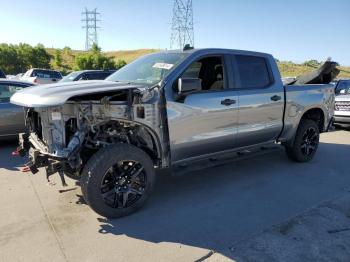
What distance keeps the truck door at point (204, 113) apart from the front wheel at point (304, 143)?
1774 mm

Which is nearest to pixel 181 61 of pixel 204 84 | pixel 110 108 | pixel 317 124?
pixel 204 84

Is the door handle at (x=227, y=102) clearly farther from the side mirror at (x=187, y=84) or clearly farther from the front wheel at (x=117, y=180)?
the front wheel at (x=117, y=180)

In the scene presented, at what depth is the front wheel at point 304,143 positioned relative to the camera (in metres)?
6.64

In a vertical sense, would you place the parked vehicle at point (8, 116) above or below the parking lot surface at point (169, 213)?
above

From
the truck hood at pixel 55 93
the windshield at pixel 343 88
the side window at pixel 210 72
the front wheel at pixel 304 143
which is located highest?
the side window at pixel 210 72

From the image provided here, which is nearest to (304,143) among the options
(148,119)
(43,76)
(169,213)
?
(169,213)

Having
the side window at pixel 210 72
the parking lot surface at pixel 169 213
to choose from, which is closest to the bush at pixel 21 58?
the parking lot surface at pixel 169 213

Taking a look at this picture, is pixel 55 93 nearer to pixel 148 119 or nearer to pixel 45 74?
pixel 148 119

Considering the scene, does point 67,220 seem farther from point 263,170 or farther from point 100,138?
point 263,170

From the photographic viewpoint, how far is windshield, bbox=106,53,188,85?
479cm

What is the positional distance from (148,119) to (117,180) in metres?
0.81

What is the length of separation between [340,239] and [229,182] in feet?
6.84

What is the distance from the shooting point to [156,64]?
5055 mm

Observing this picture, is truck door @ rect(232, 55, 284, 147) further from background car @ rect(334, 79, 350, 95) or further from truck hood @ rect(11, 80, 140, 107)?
background car @ rect(334, 79, 350, 95)
